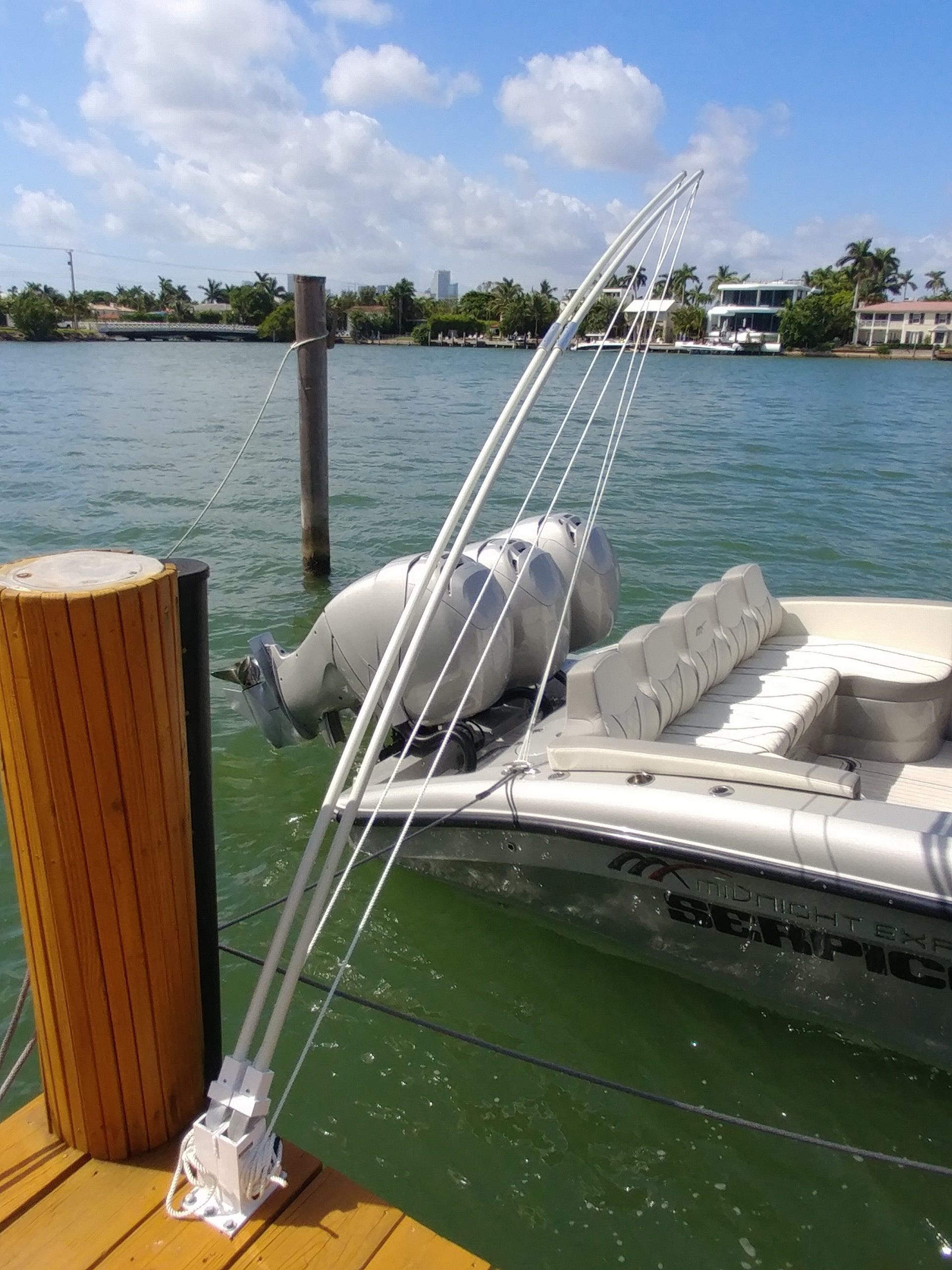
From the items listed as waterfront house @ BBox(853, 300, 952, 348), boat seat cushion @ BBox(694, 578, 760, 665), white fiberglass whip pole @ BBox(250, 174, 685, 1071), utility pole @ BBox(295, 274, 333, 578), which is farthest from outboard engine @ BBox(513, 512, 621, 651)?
waterfront house @ BBox(853, 300, 952, 348)

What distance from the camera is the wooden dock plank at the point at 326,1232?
80.4 inches

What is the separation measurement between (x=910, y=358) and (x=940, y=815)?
95519mm

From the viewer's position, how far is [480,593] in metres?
4.25

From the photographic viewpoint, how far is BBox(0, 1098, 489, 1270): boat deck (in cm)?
203

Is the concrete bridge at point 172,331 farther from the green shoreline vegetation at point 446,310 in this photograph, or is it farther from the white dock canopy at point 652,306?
the white dock canopy at point 652,306

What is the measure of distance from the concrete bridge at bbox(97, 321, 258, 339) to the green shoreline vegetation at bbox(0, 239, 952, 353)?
179 cm

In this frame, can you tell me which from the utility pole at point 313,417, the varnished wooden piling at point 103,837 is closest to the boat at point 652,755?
the varnished wooden piling at point 103,837

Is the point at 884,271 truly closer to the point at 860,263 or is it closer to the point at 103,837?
the point at 860,263

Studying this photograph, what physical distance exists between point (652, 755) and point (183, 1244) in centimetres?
228

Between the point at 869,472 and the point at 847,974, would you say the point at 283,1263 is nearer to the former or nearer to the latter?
the point at 847,974

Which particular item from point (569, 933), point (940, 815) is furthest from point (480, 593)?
point (940, 815)

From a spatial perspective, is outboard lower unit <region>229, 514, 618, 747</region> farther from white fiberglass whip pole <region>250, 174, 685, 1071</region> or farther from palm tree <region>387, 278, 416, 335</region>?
palm tree <region>387, 278, 416, 335</region>

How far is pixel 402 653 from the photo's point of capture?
4.45 m

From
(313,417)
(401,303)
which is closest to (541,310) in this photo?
(401,303)
